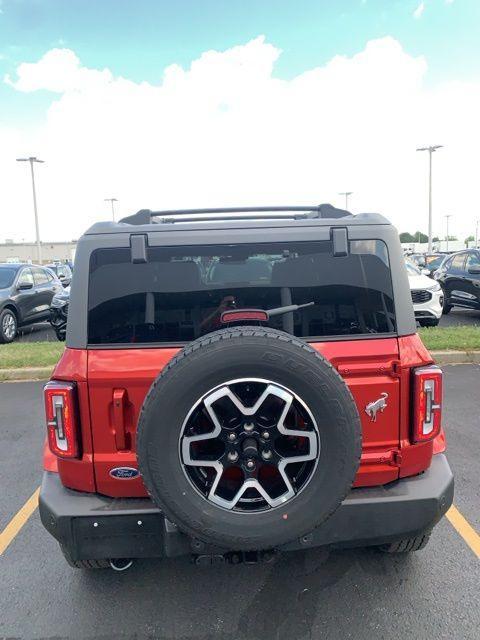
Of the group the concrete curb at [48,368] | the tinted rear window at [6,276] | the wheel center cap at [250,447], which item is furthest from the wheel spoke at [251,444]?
the tinted rear window at [6,276]

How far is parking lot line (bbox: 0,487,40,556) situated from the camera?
3038 millimetres

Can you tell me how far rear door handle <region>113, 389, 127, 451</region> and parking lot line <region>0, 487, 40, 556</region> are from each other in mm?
1516

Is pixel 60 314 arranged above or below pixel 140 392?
below

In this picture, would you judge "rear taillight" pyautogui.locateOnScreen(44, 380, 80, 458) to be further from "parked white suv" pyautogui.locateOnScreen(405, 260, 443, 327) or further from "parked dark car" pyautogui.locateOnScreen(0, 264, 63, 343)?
"parked dark car" pyautogui.locateOnScreen(0, 264, 63, 343)

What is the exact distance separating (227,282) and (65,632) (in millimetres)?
1880

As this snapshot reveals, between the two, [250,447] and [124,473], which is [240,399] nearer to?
[250,447]

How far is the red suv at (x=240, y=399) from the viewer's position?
73.3 inches

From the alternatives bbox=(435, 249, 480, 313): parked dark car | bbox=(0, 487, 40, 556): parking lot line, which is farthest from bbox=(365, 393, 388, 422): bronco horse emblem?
bbox=(435, 249, 480, 313): parked dark car

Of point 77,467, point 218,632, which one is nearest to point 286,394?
point 77,467

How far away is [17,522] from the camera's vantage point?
10.7 feet

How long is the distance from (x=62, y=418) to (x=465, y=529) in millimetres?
2578

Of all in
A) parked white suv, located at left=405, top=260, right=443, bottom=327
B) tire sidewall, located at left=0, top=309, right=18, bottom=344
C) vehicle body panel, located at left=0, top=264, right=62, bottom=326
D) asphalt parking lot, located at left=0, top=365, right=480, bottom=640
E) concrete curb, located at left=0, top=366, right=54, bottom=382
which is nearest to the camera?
asphalt parking lot, located at left=0, top=365, right=480, bottom=640

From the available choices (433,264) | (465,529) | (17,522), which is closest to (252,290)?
(465,529)

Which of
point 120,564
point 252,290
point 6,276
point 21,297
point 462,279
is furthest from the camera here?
point 462,279
